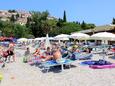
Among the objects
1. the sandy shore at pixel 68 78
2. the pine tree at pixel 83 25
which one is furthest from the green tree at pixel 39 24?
the sandy shore at pixel 68 78

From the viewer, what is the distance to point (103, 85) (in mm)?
10023

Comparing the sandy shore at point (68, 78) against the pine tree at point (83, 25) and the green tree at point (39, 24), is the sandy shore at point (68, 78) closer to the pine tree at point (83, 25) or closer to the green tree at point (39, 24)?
the green tree at point (39, 24)

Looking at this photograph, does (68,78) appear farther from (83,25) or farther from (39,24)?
(83,25)

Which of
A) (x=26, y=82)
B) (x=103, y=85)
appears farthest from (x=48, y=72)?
(x=103, y=85)

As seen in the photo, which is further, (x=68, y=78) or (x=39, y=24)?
(x=39, y=24)

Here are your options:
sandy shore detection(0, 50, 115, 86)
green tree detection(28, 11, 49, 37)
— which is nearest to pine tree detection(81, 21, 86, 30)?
green tree detection(28, 11, 49, 37)

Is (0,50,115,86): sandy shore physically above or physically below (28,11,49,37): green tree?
below

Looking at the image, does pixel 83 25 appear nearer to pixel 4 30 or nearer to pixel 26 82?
pixel 4 30

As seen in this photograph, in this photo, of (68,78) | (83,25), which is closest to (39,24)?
(83,25)

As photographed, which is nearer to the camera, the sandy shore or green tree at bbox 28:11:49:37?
the sandy shore

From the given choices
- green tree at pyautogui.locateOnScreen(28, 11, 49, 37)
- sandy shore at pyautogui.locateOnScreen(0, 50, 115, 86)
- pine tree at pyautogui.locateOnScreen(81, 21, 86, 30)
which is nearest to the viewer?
sandy shore at pyautogui.locateOnScreen(0, 50, 115, 86)

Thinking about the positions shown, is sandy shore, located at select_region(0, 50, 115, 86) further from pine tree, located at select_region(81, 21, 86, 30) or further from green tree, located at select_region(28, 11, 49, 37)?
pine tree, located at select_region(81, 21, 86, 30)

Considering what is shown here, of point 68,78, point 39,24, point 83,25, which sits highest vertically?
point 39,24

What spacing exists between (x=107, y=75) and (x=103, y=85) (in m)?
2.10
